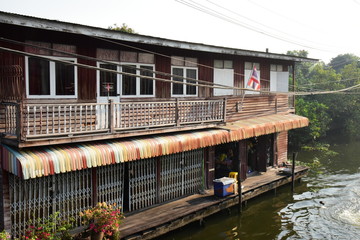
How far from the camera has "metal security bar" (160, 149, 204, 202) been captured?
1714 centimetres

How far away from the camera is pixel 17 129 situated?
422 inches

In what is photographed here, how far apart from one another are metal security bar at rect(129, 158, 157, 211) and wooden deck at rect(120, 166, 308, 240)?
1.62 feet

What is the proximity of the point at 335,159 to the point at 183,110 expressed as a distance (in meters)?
23.9

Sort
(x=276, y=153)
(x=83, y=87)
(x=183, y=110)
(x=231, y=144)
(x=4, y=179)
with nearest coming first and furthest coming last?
(x=4, y=179), (x=83, y=87), (x=183, y=110), (x=231, y=144), (x=276, y=153)

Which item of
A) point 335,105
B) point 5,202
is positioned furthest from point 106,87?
point 335,105

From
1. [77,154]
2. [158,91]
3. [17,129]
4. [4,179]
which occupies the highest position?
[158,91]

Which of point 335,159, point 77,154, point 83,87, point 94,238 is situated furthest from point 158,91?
point 335,159

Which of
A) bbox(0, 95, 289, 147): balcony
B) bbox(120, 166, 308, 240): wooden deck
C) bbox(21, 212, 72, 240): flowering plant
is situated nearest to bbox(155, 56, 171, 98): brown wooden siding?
bbox(0, 95, 289, 147): balcony

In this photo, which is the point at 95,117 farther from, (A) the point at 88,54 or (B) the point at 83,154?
(A) the point at 88,54

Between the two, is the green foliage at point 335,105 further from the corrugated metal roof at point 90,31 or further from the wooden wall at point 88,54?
the corrugated metal roof at point 90,31

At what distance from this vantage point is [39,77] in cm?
1323

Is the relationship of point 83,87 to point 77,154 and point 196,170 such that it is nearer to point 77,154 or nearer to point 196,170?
point 77,154

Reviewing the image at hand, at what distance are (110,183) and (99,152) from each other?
9.23 ft

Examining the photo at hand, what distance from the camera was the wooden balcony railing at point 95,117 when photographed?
11083 millimetres
